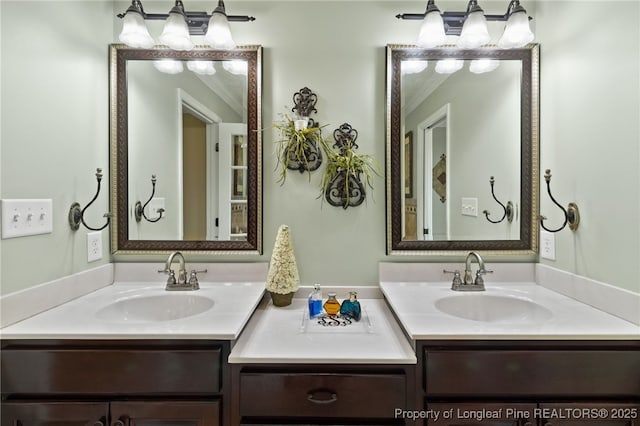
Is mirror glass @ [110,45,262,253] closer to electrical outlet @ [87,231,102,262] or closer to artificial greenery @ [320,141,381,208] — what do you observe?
electrical outlet @ [87,231,102,262]

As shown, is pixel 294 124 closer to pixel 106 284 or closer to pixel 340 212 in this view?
pixel 340 212

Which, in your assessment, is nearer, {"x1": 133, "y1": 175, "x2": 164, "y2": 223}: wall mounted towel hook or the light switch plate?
the light switch plate

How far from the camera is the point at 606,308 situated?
1203 mm

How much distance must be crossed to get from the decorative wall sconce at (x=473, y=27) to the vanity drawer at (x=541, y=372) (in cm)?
124

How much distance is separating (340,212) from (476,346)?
80 cm

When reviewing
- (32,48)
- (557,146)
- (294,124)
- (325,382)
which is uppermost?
(32,48)

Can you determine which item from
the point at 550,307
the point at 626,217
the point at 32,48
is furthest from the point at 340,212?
the point at 32,48

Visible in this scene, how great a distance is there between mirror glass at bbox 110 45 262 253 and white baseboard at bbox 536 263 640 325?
1.33m

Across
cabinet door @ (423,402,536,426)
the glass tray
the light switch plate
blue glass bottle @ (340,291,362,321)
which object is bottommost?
cabinet door @ (423,402,536,426)

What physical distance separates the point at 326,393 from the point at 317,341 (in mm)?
156

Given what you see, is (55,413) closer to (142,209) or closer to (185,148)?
(142,209)

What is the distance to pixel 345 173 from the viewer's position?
Result: 1585mm

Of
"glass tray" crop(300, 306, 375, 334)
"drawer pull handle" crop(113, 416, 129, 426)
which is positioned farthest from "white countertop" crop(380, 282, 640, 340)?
"drawer pull handle" crop(113, 416, 129, 426)

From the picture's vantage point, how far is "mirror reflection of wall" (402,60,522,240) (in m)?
1.58
